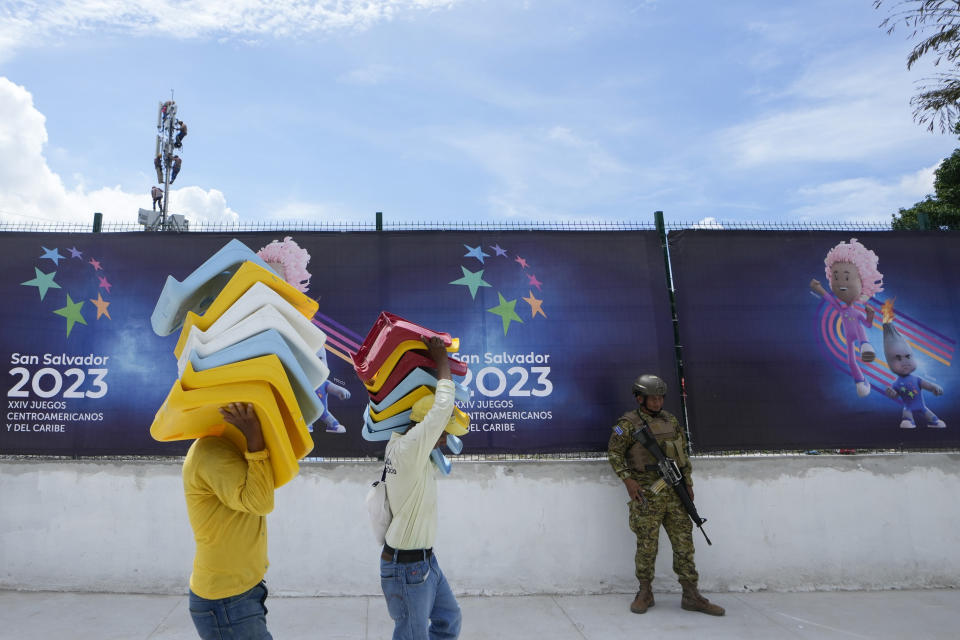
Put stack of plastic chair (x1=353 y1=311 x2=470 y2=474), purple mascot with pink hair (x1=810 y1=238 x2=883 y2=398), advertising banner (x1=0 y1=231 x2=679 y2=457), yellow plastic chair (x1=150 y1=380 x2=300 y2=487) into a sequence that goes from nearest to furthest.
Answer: yellow plastic chair (x1=150 y1=380 x2=300 y2=487)
stack of plastic chair (x1=353 y1=311 x2=470 y2=474)
advertising banner (x1=0 y1=231 x2=679 y2=457)
purple mascot with pink hair (x1=810 y1=238 x2=883 y2=398)

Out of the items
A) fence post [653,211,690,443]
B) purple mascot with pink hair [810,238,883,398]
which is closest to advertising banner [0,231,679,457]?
fence post [653,211,690,443]

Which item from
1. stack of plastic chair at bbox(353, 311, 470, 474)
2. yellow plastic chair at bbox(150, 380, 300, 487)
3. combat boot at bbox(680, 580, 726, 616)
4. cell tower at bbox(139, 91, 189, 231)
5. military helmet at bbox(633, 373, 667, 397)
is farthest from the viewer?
cell tower at bbox(139, 91, 189, 231)

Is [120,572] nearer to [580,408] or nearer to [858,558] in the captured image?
[580,408]

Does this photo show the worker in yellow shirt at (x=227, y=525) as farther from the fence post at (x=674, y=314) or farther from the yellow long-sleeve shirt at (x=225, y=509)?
the fence post at (x=674, y=314)

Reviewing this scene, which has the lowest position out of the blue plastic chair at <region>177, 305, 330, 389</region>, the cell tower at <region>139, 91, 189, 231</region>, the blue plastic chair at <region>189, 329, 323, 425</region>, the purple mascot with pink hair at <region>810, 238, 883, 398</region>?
the blue plastic chair at <region>189, 329, 323, 425</region>

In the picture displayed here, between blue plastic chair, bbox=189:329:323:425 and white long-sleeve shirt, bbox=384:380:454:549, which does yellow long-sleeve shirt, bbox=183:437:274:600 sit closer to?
blue plastic chair, bbox=189:329:323:425

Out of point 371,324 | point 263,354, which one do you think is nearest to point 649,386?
point 371,324

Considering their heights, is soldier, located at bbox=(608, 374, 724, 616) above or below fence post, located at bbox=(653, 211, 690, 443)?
below

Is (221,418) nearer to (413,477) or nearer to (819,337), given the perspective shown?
(413,477)

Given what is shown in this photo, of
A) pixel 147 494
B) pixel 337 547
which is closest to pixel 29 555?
pixel 147 494

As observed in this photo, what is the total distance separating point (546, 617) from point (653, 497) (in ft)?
4.28

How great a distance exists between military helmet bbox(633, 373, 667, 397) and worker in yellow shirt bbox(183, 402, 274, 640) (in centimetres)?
349

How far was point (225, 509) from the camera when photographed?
86.7 inches

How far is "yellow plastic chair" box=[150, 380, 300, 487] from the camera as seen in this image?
195cm
